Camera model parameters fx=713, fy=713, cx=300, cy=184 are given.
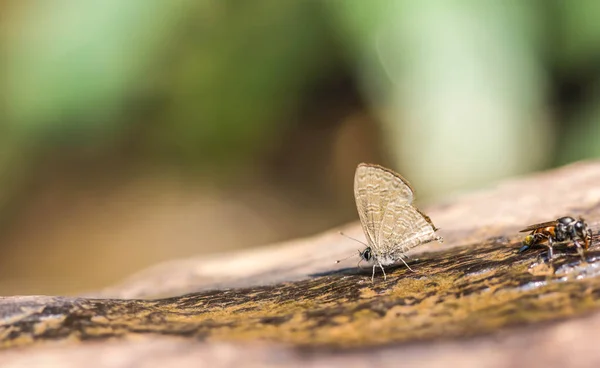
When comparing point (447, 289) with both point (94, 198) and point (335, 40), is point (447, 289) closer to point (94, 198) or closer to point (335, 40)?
point (335, 40)

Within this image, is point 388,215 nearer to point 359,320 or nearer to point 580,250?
point 580,250

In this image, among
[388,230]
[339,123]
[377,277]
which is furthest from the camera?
[339,123]

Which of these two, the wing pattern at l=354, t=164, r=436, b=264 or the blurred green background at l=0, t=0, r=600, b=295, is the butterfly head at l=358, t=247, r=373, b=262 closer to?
the wing pattern at l=354, t=164, r=436, b=264

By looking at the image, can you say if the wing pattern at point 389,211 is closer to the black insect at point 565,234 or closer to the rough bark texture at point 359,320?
the rough bark texture at point 359,320

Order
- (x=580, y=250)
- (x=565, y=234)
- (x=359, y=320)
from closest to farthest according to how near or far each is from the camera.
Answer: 1. (x=359, y=320)
2. (x=580, y=250)
3. (x=565, y=234)

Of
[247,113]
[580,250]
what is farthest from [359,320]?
[247,113]

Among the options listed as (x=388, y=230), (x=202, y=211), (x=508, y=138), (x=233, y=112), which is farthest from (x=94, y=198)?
(x=388, y=230)
